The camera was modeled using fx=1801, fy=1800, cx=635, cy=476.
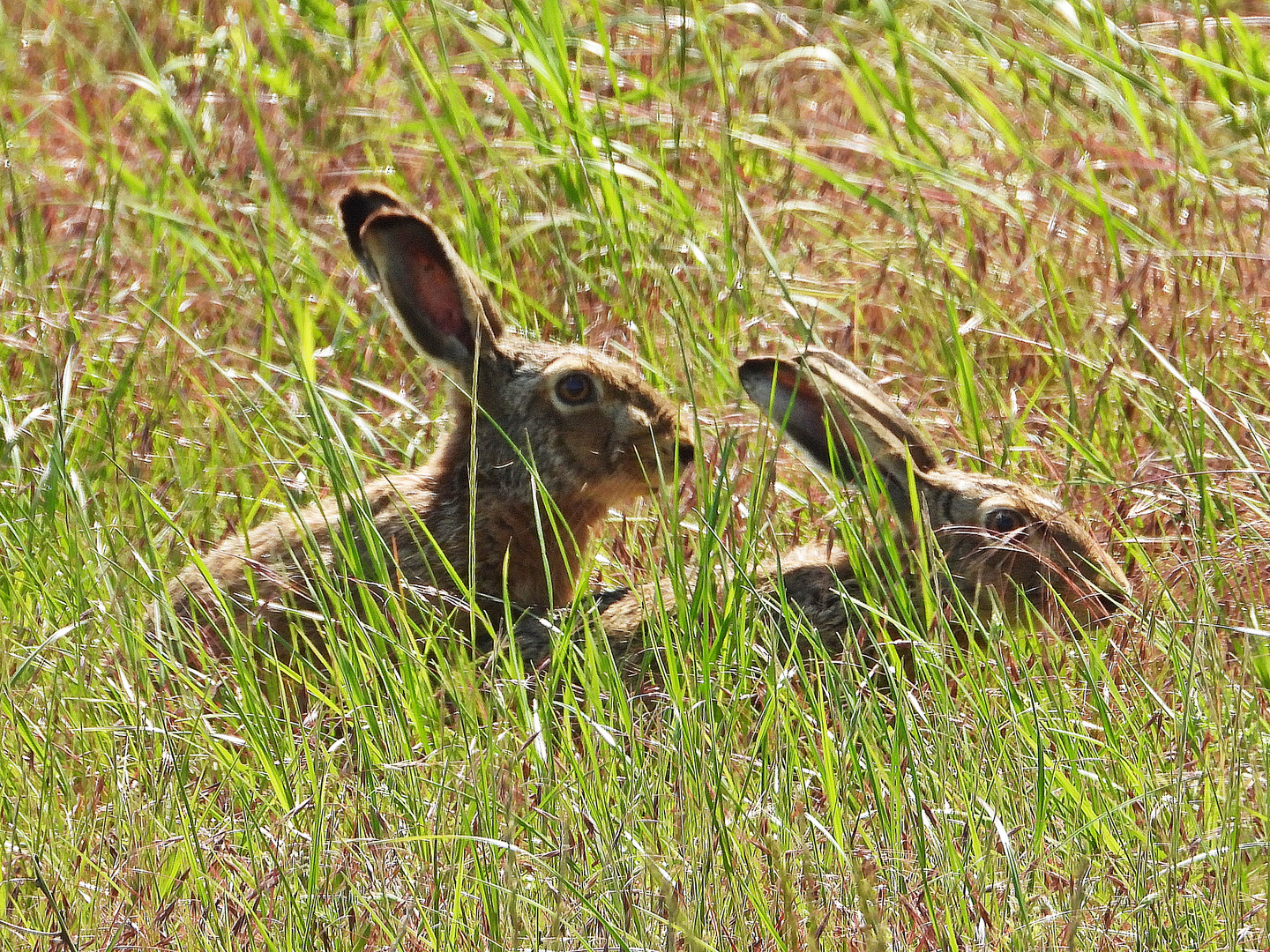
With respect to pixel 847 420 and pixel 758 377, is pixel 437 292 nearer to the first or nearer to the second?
pixel 758 377

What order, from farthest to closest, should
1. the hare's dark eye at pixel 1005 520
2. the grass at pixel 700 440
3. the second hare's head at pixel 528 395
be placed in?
the second hare's head at pixel 528 395
the hare's dark eye at pixel 1005 520
the grass at pixel 700 440

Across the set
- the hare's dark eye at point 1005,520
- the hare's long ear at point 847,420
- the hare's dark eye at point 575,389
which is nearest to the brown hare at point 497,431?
the hare's dark eye at point 575,389

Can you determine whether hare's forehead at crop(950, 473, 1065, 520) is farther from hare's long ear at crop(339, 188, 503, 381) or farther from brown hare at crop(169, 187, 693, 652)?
hare's long ear at crop(339, 188, 503, 381)

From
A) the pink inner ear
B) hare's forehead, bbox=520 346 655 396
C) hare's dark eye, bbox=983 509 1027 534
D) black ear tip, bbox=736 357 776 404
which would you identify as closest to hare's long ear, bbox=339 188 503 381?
the pink inner ear

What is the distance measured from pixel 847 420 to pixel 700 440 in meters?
0.98

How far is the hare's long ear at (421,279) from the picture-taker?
16.9 feet

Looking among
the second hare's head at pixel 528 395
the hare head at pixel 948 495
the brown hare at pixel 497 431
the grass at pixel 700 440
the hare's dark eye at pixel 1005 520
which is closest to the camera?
the grass at pixel 700 440

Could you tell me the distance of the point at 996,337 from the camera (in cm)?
538

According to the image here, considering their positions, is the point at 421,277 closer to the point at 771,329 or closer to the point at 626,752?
the point at 771,329

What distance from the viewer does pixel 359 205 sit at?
5.25 meters

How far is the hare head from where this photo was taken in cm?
443

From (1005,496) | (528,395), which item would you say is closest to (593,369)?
(528,395)

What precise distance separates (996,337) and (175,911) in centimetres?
320

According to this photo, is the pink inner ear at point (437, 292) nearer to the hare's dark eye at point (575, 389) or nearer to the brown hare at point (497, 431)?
the brown hare at point (497, 431)
